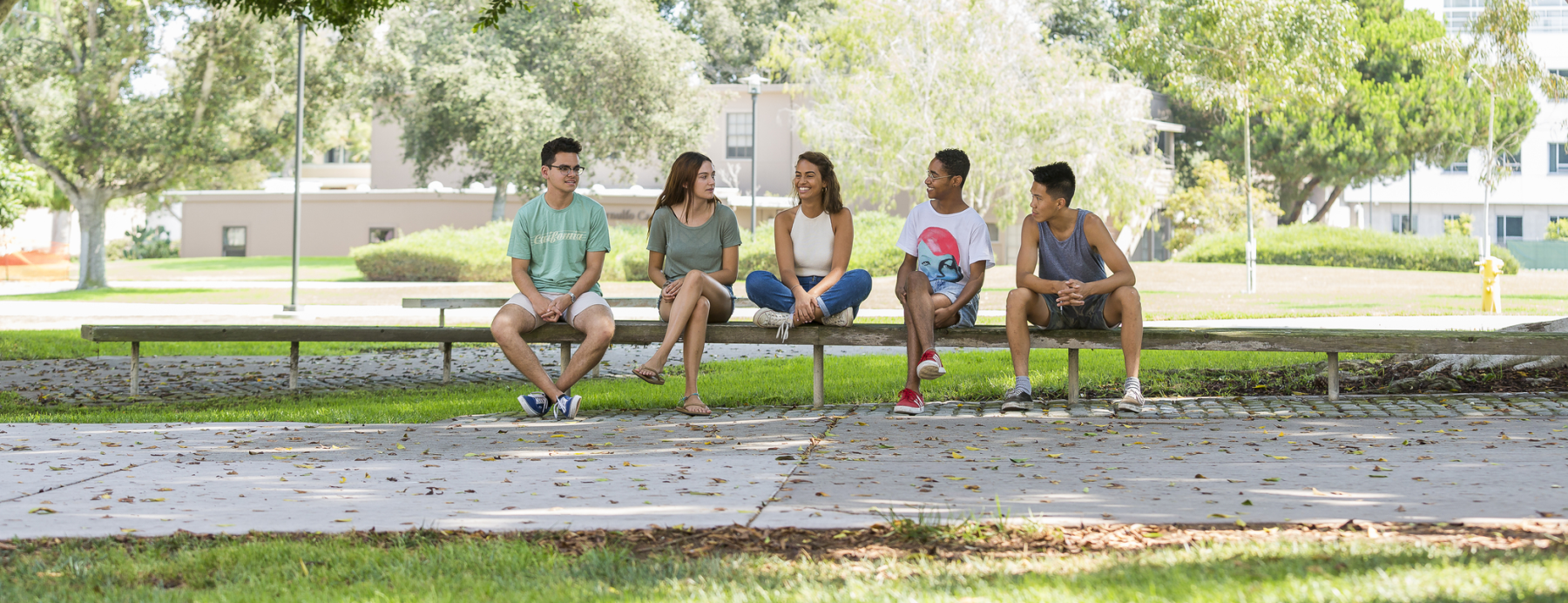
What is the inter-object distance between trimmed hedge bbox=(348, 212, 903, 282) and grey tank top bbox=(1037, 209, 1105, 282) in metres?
23.4

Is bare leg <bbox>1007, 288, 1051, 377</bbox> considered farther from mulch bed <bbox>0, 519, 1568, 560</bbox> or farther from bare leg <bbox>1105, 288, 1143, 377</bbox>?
mulch bed <bbox>0, 519, 1568, 560</bbox>

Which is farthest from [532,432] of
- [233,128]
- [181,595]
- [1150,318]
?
[233,128]

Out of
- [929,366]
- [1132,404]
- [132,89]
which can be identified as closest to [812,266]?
[929,366]

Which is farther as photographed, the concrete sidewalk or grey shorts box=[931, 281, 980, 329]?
grey shorts box=[931, 281, 980, 329]

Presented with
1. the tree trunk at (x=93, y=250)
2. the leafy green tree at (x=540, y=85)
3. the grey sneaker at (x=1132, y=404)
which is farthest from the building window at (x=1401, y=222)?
the grey sneaker at (x=1132, y=404)

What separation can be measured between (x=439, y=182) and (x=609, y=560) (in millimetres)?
45231

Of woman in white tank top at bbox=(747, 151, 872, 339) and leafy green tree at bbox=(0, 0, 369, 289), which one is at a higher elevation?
leafy green tree at bbox=(0, 0, 369, 289)

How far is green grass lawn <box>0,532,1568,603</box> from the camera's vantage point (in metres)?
3.08

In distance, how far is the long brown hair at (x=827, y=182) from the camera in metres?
7.45

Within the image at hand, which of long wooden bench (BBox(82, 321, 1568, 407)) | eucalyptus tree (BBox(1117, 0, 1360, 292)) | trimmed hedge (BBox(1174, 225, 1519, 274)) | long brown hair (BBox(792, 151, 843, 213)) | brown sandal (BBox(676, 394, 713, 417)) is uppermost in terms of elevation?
eucalyptus tree (BBox(1117, 0, 1360, 292))

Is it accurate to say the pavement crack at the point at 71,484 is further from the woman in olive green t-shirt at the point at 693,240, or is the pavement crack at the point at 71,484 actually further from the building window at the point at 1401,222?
the building window at the point at 1401,222

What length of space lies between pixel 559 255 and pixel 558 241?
82mm

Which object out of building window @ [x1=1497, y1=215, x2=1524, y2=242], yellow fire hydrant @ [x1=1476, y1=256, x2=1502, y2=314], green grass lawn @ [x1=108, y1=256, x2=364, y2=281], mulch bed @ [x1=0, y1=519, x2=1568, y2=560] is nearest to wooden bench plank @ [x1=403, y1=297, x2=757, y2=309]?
mulch bed @ [x1=0, y1=519, x2=1568, y2=560]

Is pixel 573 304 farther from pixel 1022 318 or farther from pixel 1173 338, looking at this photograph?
pixel 1173 338
